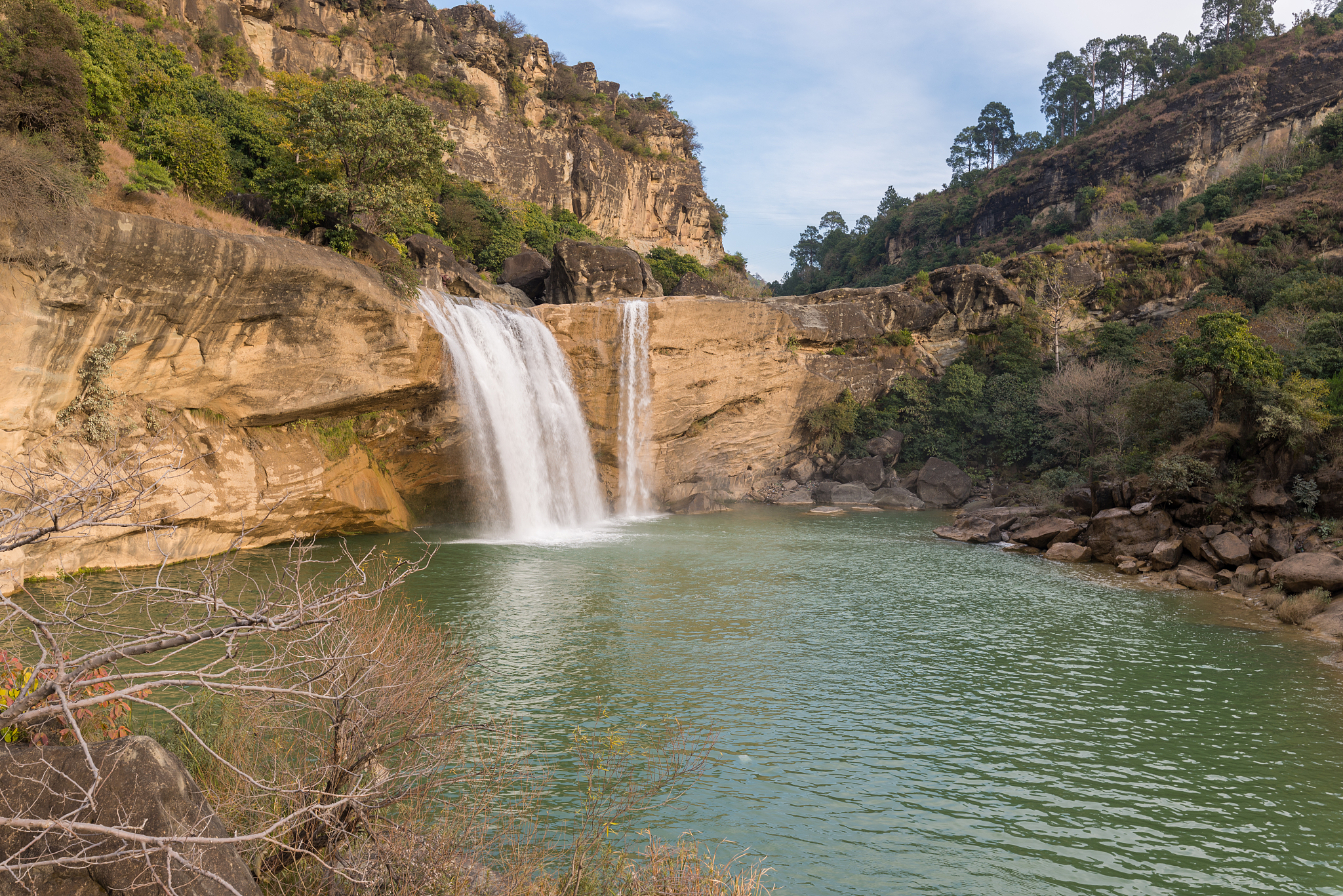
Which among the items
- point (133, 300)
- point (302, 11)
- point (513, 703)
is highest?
point (302, 11)

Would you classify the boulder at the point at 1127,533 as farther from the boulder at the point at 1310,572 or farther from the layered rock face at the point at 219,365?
the layered rock face at the point at 219,365

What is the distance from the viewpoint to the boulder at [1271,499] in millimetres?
18188

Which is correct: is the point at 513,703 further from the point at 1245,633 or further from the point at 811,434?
the point at 811,434

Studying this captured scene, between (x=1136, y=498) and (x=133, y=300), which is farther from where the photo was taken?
(x=1136, y=498)

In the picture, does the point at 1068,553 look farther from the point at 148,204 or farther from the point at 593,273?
the point at 148,204

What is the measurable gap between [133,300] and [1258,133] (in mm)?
65596

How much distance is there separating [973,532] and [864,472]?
1221cm

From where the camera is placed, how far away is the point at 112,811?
3480mm

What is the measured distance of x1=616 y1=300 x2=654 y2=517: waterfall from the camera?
96.5 ft

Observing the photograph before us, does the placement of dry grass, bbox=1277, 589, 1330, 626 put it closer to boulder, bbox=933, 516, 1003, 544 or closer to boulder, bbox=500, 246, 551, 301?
boulder, bbox=933, 516, 1003, 544

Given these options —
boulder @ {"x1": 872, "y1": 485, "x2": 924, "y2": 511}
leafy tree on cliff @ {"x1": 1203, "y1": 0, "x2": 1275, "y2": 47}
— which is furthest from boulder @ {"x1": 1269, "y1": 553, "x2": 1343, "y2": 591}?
leafy tree on cliff @ {"x1": 1203, "y1": 0, "x2": 1275, "y2": 47}

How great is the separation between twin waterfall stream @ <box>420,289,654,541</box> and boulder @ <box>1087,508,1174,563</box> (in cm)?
1615

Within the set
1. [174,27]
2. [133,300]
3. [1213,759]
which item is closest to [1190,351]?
[1213,759]

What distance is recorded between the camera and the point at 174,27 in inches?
1240
